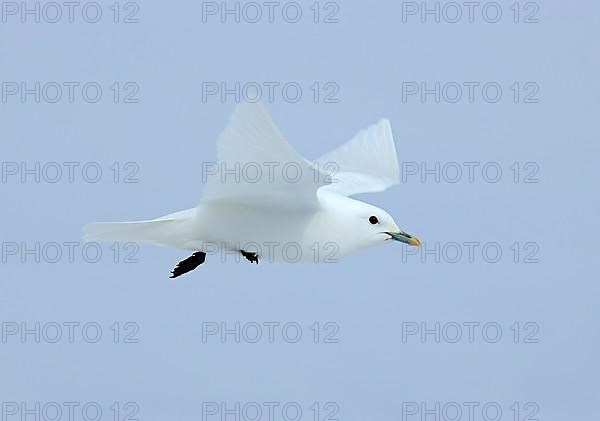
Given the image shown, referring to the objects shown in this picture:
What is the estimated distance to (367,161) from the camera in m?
14.1

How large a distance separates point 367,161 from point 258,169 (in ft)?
11.0

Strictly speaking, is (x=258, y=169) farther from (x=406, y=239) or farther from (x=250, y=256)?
(x=406, y=239)

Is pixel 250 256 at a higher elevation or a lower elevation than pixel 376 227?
lower

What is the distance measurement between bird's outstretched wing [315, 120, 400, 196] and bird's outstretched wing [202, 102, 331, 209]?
6.70 feet

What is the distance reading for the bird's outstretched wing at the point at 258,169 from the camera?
A: 10.3 meters

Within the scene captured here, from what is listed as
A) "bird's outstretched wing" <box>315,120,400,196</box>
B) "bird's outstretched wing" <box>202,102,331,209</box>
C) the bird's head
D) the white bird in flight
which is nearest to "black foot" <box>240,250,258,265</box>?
the white bird in flight

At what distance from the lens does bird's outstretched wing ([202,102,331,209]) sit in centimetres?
1027

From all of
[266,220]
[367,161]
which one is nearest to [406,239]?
[266,220]

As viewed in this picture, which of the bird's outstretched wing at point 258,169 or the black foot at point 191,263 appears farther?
the black foot at point 191,263

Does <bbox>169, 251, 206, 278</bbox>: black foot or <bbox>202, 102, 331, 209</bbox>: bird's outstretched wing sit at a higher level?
<bbox>202, 102, 331, 209</bbox>: bird's outstretched wing

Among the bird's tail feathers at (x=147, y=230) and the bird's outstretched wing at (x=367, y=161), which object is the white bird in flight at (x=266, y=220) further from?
the bird's outstretched wing at (x=367, y=161)

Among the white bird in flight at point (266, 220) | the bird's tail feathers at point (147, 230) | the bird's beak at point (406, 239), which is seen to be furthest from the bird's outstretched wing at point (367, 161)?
the bird's tail feathers at point (147, 230)

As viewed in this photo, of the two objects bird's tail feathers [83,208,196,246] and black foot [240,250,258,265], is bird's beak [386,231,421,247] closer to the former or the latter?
black foot [240,250,258,265]

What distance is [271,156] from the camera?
35.1 ft
